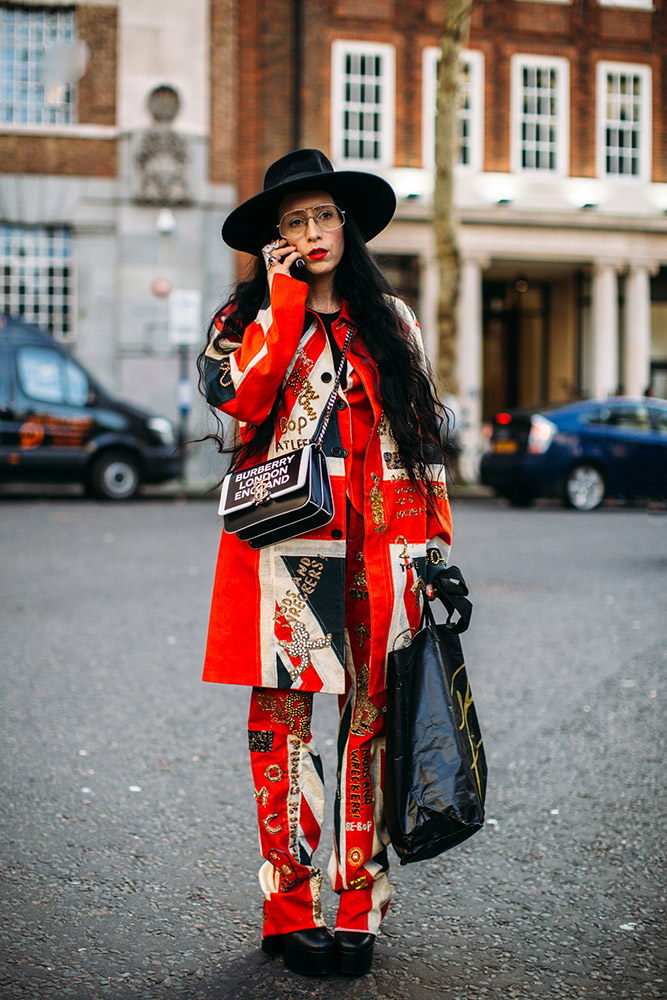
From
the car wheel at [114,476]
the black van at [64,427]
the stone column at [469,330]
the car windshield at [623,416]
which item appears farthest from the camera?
the stone column at [469,330]

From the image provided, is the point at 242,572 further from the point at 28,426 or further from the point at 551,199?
the point at 551,199

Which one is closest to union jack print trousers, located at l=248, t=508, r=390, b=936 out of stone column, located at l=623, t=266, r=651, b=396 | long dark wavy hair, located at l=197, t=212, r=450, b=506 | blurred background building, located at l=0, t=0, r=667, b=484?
long dark wavy hair, located at l=197, t=212, r=450, b=506

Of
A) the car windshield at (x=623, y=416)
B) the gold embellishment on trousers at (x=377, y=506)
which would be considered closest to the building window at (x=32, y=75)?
the car windshield at (x=623, y=416)

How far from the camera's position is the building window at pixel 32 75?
887 inches

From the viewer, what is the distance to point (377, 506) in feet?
8.66

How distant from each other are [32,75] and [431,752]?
22.9 m

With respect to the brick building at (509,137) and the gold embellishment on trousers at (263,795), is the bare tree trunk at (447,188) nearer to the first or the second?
the brick building at (509,137)

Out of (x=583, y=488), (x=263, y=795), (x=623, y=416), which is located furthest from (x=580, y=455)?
(x=263, y=795)

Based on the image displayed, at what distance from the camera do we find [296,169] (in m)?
2.71

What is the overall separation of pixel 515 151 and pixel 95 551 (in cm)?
1830

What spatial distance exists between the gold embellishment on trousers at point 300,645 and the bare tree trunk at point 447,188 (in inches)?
652

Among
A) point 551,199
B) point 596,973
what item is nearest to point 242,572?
point 596,973

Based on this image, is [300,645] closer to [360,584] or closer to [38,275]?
[360,584]

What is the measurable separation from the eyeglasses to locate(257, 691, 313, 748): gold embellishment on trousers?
1.09 metres
